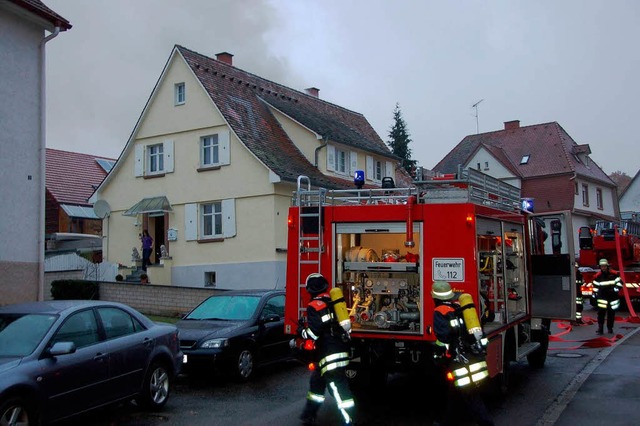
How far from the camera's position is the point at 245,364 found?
10688 millimetres

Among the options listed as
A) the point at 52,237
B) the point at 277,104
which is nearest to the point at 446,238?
the point at 277,104

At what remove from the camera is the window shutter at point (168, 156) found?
2659cm

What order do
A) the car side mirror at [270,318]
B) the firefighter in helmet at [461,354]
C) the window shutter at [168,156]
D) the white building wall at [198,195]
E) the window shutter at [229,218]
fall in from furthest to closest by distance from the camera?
the window shutter at [168,156]
the window shutter at [229,218]
the white building wall at [198,195]
the car side mirror at [270,318]
the firefighter in helmet at [461,354]

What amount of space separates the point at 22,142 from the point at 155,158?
40.3 ft

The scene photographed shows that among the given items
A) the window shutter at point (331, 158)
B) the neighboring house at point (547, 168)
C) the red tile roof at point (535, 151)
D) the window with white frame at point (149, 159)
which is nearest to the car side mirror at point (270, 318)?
the window shutter at point (331, 158)

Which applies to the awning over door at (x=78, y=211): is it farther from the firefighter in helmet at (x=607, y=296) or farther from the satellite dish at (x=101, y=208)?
the firefighter in helmet at (x=607, y=296)

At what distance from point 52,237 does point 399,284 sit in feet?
92.9

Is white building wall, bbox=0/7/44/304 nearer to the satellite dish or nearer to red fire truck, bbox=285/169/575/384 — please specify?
red fire truck, bbox=285/169/575/384

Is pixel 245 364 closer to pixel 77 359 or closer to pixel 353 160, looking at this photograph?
pixel 77 359

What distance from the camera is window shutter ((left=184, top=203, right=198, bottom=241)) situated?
2556 cm

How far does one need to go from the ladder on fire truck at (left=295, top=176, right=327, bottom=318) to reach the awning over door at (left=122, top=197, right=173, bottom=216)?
18.0m

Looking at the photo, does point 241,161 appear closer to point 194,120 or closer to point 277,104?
point 194,120

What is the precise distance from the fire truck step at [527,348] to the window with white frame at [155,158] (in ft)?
63.1

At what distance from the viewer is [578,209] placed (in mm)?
44781
